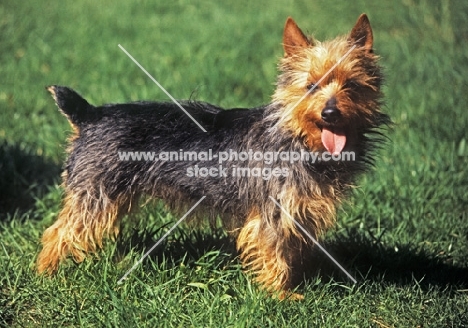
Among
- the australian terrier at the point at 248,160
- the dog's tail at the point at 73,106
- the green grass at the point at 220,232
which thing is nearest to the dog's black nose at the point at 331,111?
the australian terrier at the point at 248,160

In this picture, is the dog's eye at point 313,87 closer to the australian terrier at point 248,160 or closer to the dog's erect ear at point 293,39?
the australian terrier at point 248,160

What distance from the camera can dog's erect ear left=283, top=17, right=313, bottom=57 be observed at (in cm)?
406

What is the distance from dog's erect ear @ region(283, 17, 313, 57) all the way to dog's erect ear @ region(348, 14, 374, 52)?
234 mm

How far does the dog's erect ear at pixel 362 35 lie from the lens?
4.07 m

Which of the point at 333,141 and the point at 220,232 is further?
the point at 220,232

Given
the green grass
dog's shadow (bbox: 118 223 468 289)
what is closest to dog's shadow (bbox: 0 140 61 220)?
the green grass

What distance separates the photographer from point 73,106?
4.42m

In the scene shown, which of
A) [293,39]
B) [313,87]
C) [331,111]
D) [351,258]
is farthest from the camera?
[351,258]

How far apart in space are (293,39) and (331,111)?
1.65 feet

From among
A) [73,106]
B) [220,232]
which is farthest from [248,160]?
[73,106]

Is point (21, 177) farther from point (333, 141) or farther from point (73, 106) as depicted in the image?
point (333, 141)

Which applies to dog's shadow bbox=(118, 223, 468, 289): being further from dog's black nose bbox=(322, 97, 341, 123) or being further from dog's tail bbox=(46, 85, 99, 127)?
dog's black nose bbox=(322, 97, 341, 123)

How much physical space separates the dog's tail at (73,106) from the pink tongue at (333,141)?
1.36m

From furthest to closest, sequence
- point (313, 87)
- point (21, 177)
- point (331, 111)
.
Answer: point (21, 177)
point (313, 87)
point (331, 111)
